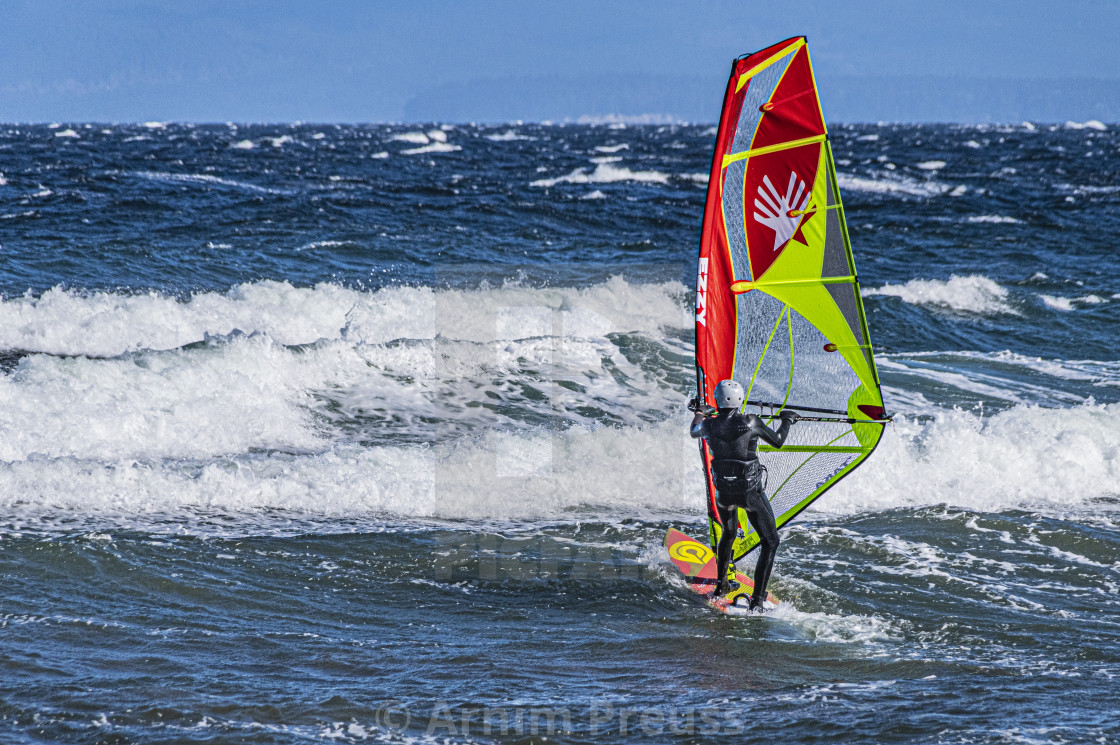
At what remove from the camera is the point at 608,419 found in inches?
403

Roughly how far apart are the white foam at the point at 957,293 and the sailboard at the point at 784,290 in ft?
34.9

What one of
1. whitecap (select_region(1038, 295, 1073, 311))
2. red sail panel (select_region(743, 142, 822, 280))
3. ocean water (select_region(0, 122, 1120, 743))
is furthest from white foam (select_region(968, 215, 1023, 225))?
red sail panel (select_region(743, 142, 822, 280))

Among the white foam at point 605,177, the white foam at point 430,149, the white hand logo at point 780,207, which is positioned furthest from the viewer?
the white foam at point 430,149

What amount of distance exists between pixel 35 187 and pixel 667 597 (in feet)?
76.0

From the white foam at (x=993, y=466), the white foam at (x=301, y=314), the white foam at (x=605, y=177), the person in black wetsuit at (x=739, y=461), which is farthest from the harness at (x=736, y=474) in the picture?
the white foam at (x=605, y=177)

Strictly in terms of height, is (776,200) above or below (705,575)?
above

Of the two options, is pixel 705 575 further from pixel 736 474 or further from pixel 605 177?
pixel 605 177

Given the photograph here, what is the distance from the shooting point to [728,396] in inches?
209

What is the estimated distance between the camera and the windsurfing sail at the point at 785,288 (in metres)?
5.25

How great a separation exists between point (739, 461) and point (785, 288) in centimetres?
103

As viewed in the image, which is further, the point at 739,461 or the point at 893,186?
the point at 893,186

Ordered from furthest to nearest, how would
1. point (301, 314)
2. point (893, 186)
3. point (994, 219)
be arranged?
point (893, 186) → point (994, 219) → point (301, 314)

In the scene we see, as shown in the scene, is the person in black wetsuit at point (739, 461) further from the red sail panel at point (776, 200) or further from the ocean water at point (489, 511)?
the red sail panel at point (776, 200)

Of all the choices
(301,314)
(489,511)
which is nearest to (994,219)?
(301,314)
